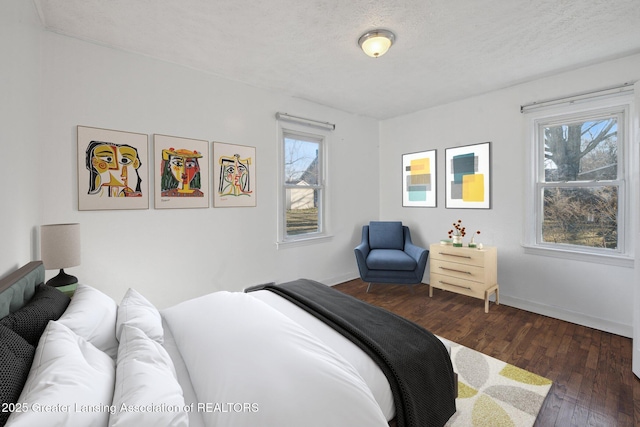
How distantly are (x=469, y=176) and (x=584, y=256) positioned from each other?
1.45m

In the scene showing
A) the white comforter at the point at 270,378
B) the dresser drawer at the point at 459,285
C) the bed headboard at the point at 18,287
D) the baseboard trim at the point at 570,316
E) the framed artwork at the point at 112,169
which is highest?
the framed artwork at the point at 112,169

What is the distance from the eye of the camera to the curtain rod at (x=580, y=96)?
2.56 metres

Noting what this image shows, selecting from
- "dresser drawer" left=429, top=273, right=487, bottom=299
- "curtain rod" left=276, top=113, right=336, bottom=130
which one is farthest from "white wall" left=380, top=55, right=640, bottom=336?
"curtain rod" left=276, top=113, right=336, bottom=130

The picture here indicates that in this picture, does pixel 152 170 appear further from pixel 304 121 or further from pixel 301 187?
pixel 304 121

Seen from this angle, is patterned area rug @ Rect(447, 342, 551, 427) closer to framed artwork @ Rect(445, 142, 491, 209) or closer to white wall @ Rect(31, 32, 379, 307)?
framed artwork @ Rect(445, 142, 491, 209)

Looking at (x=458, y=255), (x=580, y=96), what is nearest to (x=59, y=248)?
(x=458, y=255)

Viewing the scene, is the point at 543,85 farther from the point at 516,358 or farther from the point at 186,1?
the point at 186,1

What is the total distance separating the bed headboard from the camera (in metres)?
1.12

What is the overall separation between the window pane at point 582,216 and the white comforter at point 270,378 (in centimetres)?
316

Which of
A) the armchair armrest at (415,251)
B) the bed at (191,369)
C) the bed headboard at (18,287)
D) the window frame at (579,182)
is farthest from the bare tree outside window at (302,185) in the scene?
the window frame at (579,182)

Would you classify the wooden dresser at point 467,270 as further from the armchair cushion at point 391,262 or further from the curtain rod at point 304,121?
the curtain rod at point 304,121

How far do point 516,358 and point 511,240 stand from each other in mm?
1565

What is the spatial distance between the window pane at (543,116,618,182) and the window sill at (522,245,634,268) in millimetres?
764

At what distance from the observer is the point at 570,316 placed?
293 centimetres
